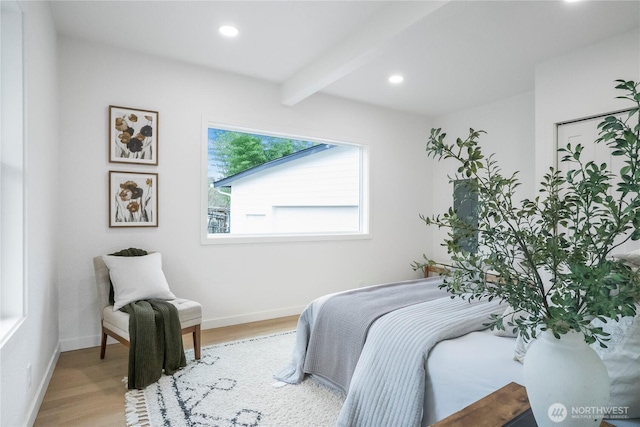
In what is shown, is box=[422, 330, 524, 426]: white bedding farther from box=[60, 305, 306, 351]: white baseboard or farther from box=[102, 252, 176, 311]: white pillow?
box=[60, 305, 306, 351]: white baseboard

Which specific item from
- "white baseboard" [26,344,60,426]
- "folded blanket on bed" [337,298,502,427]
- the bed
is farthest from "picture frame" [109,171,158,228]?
"folded blanket on bed" [337,298,502,427]

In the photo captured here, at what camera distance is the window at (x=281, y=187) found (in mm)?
3938

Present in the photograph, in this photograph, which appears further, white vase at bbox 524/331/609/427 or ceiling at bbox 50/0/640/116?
ceiling at bbox 50/0/640/116

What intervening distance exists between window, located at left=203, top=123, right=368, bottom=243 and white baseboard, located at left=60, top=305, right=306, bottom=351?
0.82 metres

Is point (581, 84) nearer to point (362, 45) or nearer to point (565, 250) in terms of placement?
point (362, 45)

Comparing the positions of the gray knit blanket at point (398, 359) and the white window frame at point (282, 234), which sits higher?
the white window frame at point (282, 234)

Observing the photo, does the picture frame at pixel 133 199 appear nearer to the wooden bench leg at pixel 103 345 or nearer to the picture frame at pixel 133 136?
the picture frame at pixel 133 136

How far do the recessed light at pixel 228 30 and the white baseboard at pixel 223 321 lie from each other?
2698 mm

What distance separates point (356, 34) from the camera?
291 cm

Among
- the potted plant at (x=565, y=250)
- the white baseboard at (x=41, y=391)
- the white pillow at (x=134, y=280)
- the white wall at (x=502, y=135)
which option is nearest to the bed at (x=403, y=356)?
the potted plant at (x=565, y=250)

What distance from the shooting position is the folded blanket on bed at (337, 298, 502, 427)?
1661 mm

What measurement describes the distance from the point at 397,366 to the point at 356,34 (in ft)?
8.05

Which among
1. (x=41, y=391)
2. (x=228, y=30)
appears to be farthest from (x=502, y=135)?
(x=41, y=391)

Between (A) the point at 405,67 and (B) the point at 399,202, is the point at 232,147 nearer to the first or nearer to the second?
(A) the point at 405,67
